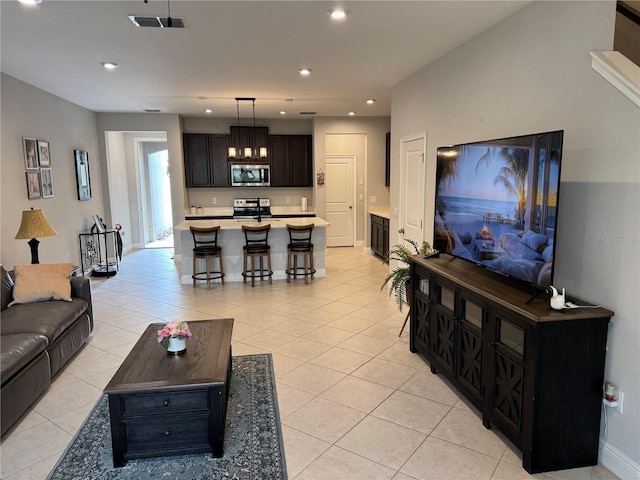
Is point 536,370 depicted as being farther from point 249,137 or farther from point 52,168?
point 249,137

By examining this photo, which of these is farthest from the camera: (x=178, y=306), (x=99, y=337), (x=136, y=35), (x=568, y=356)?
(x=178, y=306)

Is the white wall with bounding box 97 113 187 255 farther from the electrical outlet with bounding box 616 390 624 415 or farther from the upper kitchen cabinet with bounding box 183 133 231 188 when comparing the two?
the electrical outlet with bounding box 616 390 624 415

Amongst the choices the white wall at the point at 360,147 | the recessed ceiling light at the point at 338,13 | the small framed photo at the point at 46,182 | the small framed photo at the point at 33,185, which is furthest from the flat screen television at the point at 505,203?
the white wall at the point at 360,147

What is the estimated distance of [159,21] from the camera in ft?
10.00

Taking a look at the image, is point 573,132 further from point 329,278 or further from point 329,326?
point 329,278

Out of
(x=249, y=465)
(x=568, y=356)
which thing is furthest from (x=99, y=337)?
(x=568, y=356)

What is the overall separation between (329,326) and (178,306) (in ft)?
6.90

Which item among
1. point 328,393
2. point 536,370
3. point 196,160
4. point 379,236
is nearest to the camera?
point 536,370

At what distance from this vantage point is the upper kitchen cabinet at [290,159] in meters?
8.92

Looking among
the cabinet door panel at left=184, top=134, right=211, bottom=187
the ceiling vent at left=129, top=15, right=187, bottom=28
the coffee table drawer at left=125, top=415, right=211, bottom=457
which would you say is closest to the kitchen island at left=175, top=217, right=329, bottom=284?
the cabinet door panel at left=184, top=134, right=211, bottom=187

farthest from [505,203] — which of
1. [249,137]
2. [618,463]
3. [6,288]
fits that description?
[249,137]

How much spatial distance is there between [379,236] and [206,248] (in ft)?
11.4

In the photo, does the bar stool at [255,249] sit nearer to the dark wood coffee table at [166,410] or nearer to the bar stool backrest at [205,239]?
the bar stool backrest at [205,239]

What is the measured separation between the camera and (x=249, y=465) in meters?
2.41
